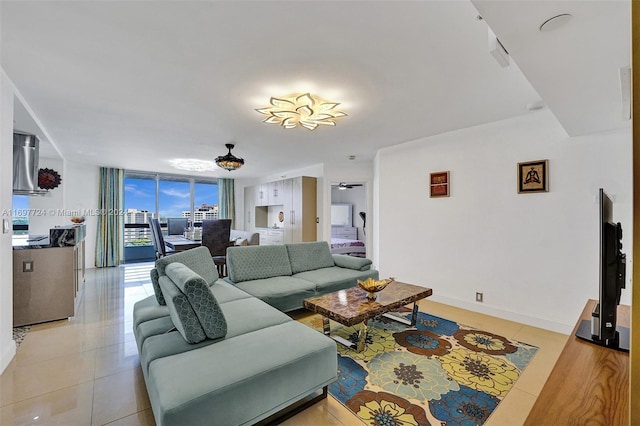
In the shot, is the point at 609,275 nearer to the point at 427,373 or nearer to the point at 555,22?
the point at 555,22

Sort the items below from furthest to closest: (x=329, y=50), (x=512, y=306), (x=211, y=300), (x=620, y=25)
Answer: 1. (x=512, y=306)
2. (x=329, y=50)
3. (x=211, y=300)
4. (x=620, y=25)

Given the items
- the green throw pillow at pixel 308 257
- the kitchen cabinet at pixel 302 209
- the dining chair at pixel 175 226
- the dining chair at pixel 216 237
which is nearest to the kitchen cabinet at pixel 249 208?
the kitchen cabinet at pixel 302 209

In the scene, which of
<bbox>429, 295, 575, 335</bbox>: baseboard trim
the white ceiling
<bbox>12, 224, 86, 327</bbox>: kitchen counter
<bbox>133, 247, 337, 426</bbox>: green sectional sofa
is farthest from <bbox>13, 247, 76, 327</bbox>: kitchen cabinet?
<bbox>429, 295, 575, 335</bbox>: baseboard trim

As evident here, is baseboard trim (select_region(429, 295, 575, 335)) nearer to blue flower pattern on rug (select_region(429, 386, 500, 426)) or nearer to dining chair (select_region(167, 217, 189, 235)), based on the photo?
blue flower pattern on rug (select_region(429, 386, 500, 426))

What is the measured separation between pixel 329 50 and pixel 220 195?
7274 mm

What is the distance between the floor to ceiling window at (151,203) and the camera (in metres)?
7.29

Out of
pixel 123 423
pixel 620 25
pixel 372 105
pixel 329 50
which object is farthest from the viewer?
pixel 372 105

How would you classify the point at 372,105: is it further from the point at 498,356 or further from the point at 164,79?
the point at 498,356

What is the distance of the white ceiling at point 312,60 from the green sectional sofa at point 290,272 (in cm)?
175

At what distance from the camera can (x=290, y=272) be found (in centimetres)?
379

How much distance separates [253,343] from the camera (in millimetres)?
1750

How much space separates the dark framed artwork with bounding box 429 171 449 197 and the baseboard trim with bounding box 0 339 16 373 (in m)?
4.73

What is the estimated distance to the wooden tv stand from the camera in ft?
2.86

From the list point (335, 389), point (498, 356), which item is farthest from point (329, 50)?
point (498, 356)
